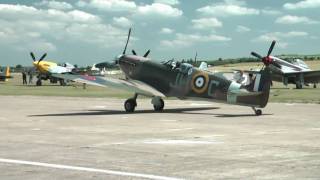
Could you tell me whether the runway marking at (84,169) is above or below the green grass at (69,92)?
above

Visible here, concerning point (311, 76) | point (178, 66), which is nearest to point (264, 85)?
point (178, 66)

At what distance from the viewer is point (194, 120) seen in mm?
20312

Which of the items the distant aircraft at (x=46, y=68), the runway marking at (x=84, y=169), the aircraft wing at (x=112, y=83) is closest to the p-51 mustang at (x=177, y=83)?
the aircraft wing at (x=112, y=83)

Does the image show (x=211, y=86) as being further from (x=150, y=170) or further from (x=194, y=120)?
(x=150, y=170)

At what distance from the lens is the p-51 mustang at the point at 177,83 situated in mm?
22234

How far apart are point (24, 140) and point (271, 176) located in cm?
727

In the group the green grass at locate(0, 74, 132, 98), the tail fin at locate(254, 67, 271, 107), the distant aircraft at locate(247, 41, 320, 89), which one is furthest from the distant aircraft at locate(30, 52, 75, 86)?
the tail fin at locate(254, 67, 271, 107)

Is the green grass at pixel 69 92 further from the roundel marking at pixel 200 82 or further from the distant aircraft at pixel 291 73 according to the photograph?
the distant aircraft at pixel 291 73

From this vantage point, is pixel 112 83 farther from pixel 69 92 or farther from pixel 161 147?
pixel 69 92

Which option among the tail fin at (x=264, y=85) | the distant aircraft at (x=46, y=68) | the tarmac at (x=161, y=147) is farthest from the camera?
the distant aircraft at (x=46, y=68)

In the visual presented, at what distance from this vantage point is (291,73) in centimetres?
5431

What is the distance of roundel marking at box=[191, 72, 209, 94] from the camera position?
23.9 m

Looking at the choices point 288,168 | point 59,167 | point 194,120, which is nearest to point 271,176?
point 288,168

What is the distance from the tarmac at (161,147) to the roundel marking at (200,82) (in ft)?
8.95
